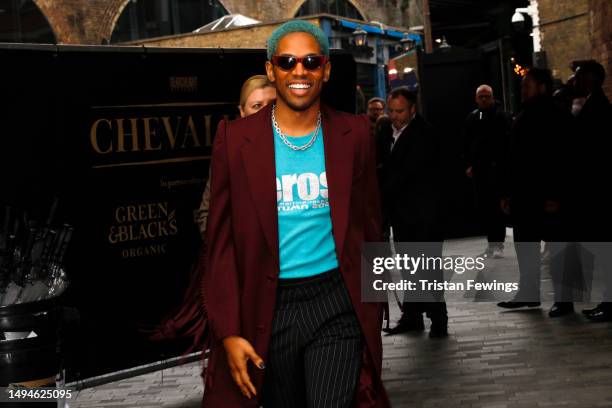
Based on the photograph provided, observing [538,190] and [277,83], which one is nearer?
[277,83]

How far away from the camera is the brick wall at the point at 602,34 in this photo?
10492mm

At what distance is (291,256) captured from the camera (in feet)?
10.4

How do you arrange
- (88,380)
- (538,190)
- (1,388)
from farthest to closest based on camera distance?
1. (538,190)
2. (88,380)
3. (1,388)

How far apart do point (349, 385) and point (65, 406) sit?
5.23ft

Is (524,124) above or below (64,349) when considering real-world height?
above

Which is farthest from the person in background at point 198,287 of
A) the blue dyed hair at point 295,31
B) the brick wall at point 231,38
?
the brick wall at point 231,38

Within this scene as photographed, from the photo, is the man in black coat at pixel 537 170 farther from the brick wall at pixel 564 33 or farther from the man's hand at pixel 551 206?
the brick wall at pixel 564 33

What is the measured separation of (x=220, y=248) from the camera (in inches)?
125

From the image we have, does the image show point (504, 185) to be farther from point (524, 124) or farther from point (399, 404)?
point (399, 404)

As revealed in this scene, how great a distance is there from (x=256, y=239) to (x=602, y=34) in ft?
27.8

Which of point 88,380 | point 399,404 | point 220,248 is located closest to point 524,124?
point 399,404

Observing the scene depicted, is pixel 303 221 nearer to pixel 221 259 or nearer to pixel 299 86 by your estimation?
pixel 221 259

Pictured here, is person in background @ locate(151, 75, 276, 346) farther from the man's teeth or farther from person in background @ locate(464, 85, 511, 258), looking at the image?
person in background @ locate(464, 85, 511, 258)

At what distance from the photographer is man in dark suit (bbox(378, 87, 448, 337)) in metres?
7.72
